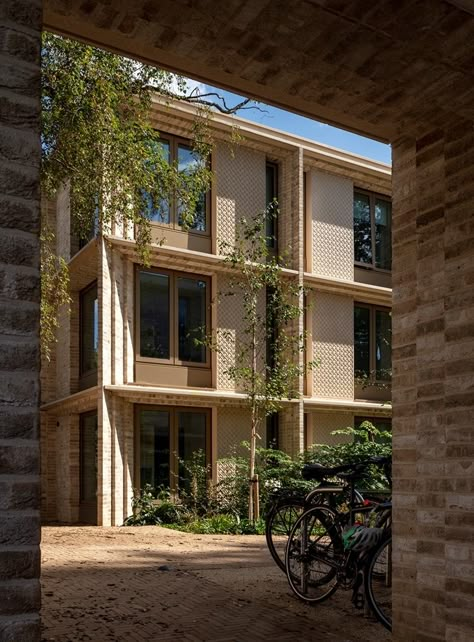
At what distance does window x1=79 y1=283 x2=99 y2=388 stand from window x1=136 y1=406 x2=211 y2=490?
1550 mm

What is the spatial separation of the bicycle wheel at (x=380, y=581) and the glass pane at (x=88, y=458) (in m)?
10.4

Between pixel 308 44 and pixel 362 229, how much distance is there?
50.5ft

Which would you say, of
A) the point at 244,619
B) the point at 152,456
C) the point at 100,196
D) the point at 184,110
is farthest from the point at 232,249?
the point at 244,619

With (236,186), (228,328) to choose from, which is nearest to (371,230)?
(236,186)

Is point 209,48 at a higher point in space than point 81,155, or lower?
lower

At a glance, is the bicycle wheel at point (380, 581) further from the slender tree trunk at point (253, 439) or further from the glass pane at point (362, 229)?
the glass pane at point (362, 229)

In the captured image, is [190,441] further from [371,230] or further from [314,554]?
[314,554]

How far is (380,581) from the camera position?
5246 millimetres

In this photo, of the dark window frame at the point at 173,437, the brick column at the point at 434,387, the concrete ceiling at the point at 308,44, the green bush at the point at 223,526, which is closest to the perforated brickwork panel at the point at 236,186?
the dark window frame at the point at 173,437

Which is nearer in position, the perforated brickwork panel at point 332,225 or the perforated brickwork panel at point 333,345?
the perforated brickwork panel at point 333,345

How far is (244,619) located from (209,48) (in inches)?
158

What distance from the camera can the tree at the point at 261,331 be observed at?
1405cm

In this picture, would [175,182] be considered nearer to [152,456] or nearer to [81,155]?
[81,155]

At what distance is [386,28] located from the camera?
3.24 m
